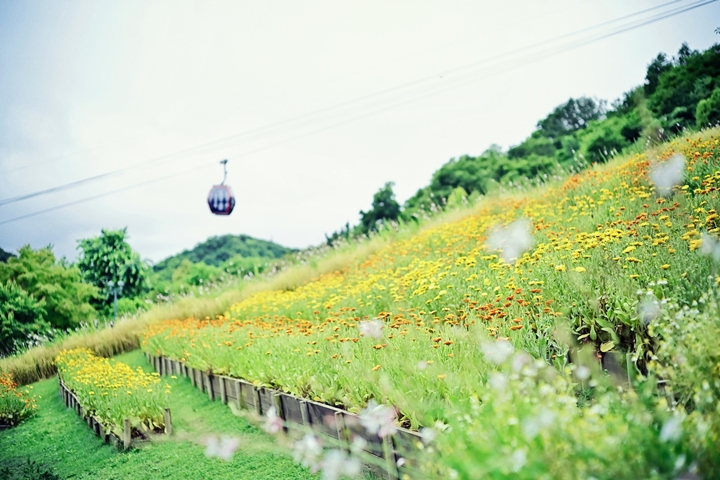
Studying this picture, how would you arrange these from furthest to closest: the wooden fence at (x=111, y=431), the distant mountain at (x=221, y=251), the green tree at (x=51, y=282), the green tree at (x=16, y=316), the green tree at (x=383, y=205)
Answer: the distant mountain at (x=221, y=251) → the green tree at (x=383, y=205) → the green tree at (x=51, y=282) → the green tree at (x=16, y=316) → the wooden fence at (x=111, y=431)

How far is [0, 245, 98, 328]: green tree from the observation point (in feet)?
26.2

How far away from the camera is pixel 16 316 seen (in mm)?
7574

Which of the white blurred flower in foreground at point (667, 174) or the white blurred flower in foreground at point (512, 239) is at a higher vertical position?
the white blurred flower in foreground at point (667, 174)

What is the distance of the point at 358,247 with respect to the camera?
373 inches

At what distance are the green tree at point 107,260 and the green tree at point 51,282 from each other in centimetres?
441

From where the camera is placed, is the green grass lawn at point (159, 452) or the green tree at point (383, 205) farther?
the green tree at point (383, 205)

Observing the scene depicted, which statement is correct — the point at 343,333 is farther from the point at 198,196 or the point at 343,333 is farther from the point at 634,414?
the point at 198,196

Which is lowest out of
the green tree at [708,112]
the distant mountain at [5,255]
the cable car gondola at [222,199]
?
the green tree at [708,112]

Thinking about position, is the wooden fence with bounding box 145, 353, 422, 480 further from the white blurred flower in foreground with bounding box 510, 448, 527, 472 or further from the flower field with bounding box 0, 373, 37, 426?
the flower field with bounding box 0, 373, 37, 426

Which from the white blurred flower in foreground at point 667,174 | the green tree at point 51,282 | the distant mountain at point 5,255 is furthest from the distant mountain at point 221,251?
the white blurred flower in foreground at point 667,174

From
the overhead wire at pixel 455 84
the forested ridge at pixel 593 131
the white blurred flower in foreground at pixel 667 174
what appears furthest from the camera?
the forested ridge at pixel 593 131

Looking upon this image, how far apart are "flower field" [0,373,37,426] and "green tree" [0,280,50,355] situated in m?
1.89

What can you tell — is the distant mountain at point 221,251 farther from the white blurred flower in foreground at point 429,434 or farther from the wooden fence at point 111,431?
the white blurred flower in foreground at point 429,434

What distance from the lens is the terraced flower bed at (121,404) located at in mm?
4082
